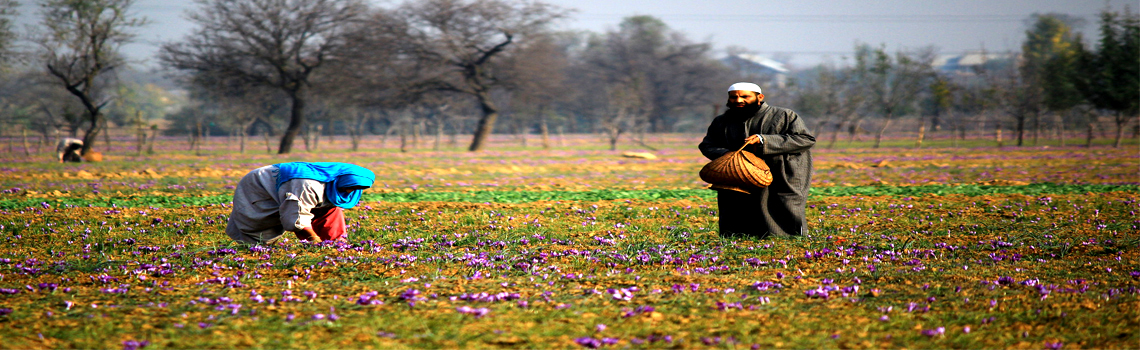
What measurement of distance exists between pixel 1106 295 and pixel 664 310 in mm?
2564

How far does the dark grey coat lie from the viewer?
6.66 metres

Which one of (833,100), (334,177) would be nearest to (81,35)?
(334,177)

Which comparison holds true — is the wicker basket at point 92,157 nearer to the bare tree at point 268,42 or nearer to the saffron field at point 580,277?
the bare tree at point 268,42

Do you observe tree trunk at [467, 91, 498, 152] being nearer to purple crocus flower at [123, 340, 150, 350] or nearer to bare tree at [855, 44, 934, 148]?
bare tree at [855, 44, 934, 148]

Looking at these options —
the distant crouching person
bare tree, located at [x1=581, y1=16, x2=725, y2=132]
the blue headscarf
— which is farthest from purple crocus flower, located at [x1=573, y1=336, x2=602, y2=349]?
bare tree, located at [x1=581, y1=16, x2=725, y2=132]

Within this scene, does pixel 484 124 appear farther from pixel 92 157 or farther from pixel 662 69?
pixel 662 69

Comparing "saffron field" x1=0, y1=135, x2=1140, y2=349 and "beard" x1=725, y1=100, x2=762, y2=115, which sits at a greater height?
"beard" x1=725, y1=100, x2=762, y2=115

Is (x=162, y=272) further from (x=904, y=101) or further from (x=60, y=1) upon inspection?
(x=904, y=101)

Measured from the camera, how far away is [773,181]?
6.73 m

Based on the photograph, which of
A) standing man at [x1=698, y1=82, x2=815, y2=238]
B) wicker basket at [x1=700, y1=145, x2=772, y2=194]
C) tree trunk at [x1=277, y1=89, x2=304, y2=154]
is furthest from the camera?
tree trunk at [x1=277, y1=89, x2=304, y2=154]

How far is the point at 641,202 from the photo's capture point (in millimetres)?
10047

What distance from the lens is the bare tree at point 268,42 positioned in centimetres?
2877

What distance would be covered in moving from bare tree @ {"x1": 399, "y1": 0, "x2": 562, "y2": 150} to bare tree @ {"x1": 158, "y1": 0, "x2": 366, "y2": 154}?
2.80 metres

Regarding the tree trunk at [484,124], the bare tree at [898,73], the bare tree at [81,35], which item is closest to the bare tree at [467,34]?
the tree trunk at [484,124]
